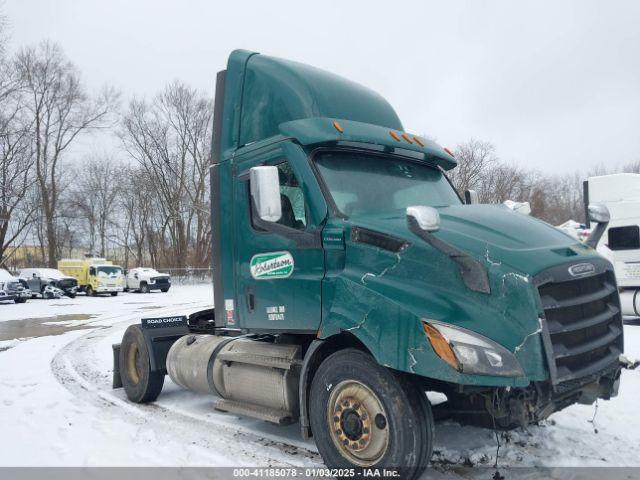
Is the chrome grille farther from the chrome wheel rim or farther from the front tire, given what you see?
the chrome wheel rim

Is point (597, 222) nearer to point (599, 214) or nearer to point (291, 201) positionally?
point (599, 214)

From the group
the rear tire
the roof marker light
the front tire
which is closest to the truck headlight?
the front tire

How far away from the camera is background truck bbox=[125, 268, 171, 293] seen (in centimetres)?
3425

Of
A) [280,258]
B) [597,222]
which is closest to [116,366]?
[280,258]

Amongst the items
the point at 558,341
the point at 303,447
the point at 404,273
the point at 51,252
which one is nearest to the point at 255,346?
the point at 303,447

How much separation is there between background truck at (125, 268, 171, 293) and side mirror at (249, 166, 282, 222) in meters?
32.1

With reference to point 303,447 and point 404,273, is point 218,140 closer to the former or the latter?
point 404,273

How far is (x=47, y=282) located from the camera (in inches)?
1184

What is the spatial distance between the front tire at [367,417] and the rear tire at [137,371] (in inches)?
117

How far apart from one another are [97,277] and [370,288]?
102 feet

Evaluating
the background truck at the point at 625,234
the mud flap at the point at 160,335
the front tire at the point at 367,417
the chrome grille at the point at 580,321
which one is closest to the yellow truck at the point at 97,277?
the mud flap at the point at 160,335

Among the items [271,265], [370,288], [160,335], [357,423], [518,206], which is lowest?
[357,423]

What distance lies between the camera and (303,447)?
4.66 m

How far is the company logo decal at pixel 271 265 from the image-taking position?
14.6 feet
